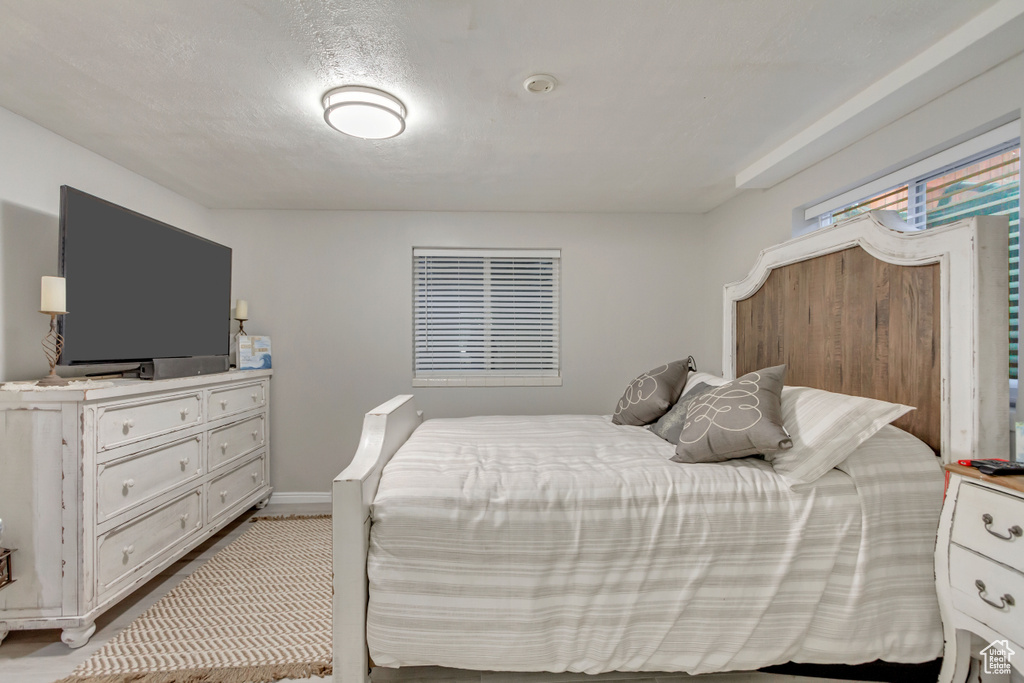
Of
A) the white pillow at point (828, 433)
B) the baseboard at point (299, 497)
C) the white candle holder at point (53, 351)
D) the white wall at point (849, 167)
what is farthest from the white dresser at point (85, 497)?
the white wall at point (849, 167)

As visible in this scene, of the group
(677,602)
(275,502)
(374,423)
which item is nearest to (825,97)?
(677,602)

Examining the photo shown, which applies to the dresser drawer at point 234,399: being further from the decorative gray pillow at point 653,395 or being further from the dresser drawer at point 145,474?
the decorative gray pillow at point 653,395

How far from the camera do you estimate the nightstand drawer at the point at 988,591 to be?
3.85ft

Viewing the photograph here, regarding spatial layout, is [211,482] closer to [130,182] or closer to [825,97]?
[130,182]

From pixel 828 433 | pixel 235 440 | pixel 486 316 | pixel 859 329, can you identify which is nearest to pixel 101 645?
pixel 235 440

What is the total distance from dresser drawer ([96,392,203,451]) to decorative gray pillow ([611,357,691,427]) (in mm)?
2420

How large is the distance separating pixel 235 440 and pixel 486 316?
2.00 m

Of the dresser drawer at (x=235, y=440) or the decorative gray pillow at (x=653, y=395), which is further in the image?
the dresser drawer at (x=235, y=440)

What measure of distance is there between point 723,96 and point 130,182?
3414mm

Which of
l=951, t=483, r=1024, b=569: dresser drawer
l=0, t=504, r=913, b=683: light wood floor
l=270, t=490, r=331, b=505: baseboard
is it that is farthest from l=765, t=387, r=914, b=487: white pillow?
l=270, t=490, r=331, b=505: baseboard

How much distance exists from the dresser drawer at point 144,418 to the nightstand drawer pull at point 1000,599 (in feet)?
10.3

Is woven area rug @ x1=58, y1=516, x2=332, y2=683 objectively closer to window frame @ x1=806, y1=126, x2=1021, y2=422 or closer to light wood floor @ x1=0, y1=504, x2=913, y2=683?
light wood floor @ x1=0, y1=504, x2=913, y2=683

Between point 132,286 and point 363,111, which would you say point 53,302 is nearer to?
point 132,286

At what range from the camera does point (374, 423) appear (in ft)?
6.02
